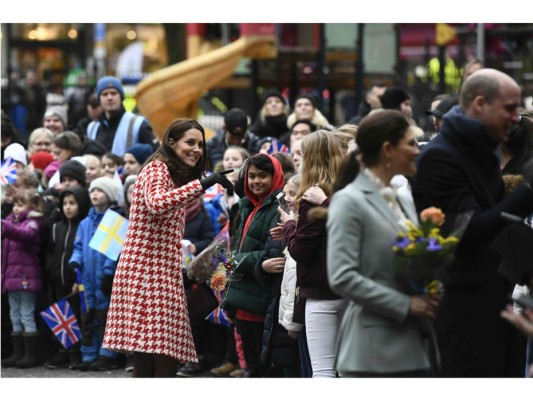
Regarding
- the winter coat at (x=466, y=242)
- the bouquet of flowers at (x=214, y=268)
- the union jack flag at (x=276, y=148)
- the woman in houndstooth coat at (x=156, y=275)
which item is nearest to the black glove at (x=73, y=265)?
the union jack flag at (x=276, y=148)

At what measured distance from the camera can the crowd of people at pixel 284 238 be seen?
5.54 metres

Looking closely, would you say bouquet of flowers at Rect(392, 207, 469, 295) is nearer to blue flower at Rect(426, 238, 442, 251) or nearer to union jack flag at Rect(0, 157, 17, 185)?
blue flower at Rect(426, 238, 442, 251)

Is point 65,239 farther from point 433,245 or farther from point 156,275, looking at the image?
point 433,245

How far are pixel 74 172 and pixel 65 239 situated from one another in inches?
27.0

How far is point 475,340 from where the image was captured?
613 centimetres

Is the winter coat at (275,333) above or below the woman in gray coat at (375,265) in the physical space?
below

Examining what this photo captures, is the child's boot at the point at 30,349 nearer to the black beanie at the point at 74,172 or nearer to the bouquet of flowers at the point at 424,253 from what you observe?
the black beanie at the point at 74,172

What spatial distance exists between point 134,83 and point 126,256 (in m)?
20.6

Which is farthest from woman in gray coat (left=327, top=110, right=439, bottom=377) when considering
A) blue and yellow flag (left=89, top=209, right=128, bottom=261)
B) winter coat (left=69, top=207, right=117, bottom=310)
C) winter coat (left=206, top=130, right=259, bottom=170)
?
winter coat (left=206, top=130, right=259, bottom=170)

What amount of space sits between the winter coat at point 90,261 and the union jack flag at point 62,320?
0.24 m

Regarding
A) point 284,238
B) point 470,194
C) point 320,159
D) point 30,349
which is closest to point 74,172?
point 30,349

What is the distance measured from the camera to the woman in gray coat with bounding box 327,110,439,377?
17.8 feet

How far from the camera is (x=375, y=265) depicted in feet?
18.0

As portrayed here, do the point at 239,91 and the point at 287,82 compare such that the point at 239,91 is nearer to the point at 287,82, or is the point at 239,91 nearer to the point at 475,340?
the point at 287,82
